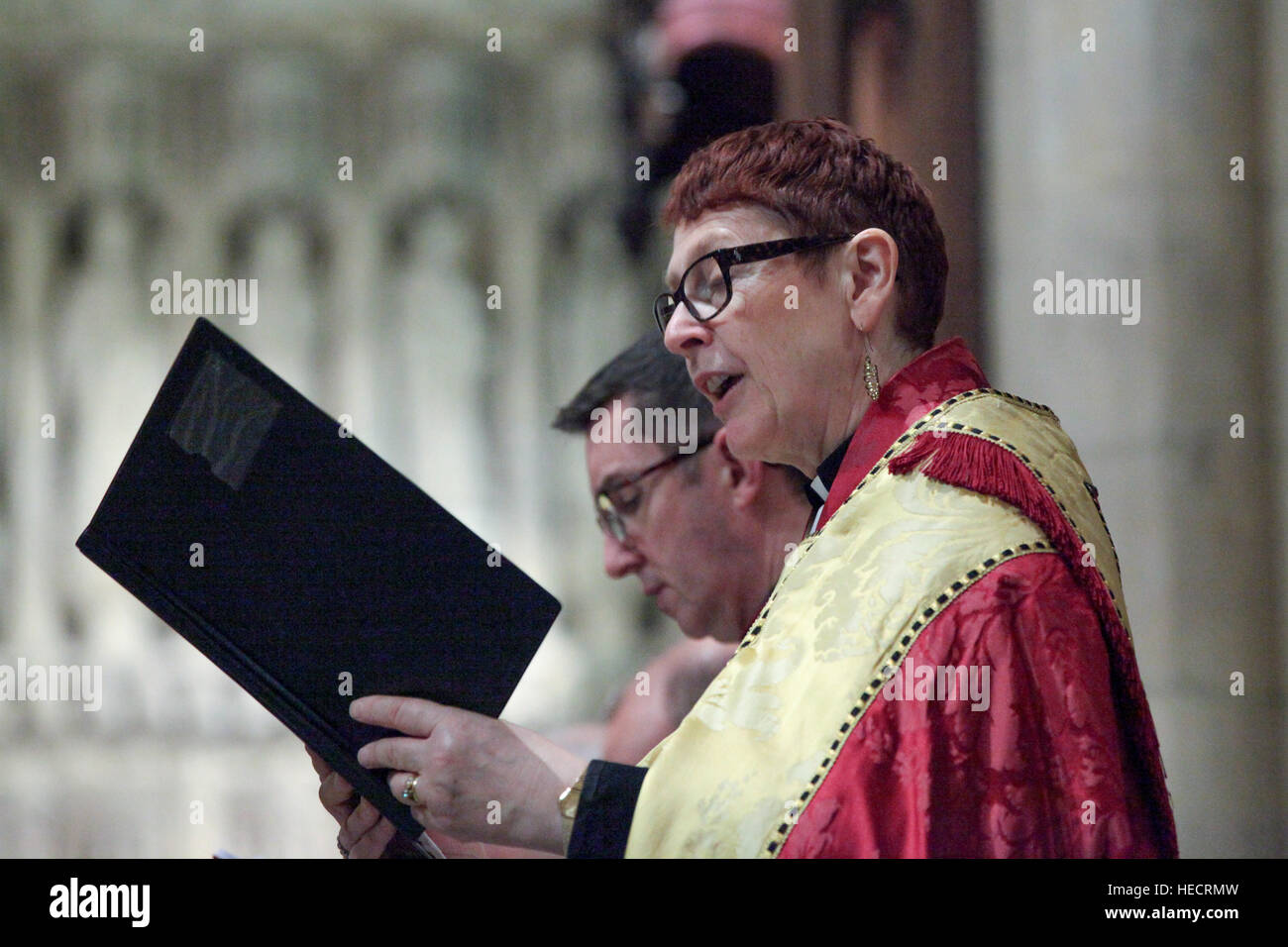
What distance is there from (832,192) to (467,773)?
1.02 metres

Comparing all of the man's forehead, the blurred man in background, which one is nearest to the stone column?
the blurred man in background

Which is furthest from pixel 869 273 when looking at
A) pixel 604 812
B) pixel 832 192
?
pixel 604 812

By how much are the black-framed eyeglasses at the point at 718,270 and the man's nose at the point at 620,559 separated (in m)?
0.95

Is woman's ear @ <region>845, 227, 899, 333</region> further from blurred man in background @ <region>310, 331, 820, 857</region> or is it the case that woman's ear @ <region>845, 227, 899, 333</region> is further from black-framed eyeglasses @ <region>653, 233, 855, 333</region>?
blurred man in background @ <region>310, 331, 820, 857</region>

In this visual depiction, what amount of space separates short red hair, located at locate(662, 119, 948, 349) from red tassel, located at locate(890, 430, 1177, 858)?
34 cm

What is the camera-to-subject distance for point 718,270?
2.15 metres

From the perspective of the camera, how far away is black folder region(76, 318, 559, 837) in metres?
1.96

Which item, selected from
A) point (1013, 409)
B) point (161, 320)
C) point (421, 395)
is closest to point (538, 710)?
point (421, 395)

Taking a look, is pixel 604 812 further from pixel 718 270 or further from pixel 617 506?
pixel 617 506

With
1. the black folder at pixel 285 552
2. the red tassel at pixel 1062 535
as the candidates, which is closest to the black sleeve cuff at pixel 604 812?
the black folder at pixel 285 552

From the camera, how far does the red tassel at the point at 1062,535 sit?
1.80 metres

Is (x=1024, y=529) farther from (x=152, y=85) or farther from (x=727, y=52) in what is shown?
(x=152, y=85)

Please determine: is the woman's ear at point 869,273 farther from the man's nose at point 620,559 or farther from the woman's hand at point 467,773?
the man's nose at point 620,559

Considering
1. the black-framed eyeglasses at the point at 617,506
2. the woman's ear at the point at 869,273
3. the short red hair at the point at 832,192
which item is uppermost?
the short red hair at the point at 832,192
